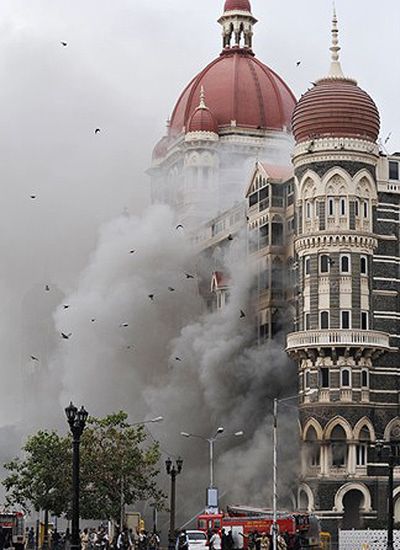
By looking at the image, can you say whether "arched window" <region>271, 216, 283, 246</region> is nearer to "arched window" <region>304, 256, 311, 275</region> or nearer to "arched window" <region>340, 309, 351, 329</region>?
"arched window" <region>304, 256, 311, 275</region>

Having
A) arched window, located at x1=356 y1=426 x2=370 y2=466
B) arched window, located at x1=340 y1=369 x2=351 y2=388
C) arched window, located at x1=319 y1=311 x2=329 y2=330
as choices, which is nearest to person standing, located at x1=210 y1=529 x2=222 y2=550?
arched window, located at x1=356 y1=426 x2=370 y2=466

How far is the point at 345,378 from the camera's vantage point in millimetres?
83375

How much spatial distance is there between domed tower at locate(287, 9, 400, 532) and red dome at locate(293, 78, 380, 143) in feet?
0.22

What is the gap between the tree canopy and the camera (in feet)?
247

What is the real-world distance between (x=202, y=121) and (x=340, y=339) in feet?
102

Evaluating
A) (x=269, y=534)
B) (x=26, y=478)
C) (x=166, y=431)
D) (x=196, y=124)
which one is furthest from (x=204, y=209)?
(x=269, y=534)

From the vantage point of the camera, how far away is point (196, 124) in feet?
353

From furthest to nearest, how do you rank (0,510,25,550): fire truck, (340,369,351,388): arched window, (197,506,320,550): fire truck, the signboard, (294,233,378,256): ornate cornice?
(294,233,378,256): ornate cornice
(340,369,351,388): arched window
the signboard
(0,510,25,550): fire truck
(197,506,320,550): fire truck

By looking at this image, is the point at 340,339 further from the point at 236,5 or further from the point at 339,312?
the point at 236,5

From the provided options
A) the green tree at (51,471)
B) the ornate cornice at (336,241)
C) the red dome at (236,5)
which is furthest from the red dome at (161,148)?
the green tree at (51,471)

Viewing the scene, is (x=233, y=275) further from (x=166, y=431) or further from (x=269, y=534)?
(x=269, y=534)

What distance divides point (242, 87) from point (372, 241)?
2990cm

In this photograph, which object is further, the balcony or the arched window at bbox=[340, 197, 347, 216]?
the arched window at bbox=[340, 197, 347, 216]

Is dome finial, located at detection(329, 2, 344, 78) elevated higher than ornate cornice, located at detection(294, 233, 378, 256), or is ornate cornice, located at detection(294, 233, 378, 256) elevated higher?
dome finial, located at detection(329, 2, 344, 78)
